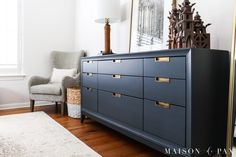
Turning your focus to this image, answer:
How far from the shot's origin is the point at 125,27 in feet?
9.55

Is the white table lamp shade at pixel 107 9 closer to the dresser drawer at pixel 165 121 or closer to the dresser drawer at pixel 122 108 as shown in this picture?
the dresser drawer at pixel 122 108

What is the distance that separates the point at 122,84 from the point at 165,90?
1.79 ft

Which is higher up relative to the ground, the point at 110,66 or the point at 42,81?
the point at 110,66

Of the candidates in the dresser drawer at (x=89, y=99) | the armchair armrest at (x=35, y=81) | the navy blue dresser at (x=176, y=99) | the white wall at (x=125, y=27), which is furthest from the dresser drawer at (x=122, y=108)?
the armchair armrest at (x=35, y=81)

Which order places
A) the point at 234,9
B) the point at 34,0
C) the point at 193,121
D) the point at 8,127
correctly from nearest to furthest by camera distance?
the point at 193,121 < the point at 234,9 < the point at 8,127 < the point at 34,0

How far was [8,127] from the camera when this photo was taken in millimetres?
2500

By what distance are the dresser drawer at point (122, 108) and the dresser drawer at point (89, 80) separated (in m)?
0.17

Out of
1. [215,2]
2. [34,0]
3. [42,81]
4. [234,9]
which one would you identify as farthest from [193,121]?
[34,0]

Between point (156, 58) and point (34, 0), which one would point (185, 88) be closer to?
point (156, 58)

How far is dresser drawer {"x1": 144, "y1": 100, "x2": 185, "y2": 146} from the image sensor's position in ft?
4.55

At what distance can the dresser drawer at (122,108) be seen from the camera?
177 centimetres

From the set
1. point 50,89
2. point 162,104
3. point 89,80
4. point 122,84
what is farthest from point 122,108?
point 50,89

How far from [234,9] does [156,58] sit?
63cm

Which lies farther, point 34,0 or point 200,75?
point 34,0
